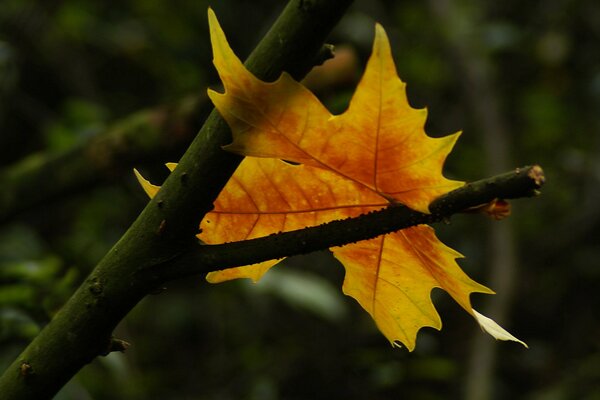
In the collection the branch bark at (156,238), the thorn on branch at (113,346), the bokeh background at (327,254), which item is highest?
the branch bark at (156,238)

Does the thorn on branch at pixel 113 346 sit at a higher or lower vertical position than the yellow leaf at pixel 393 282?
lower

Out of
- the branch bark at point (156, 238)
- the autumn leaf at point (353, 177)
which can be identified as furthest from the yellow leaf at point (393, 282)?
the branch bark at point (156, 238)

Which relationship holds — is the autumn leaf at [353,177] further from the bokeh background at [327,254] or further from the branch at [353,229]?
the bokeh background at [327,254]

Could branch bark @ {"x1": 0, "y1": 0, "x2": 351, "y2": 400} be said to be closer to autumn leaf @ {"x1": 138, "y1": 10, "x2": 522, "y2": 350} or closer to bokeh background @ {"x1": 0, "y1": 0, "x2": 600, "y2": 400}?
autumn leaf @ {"x1": 138, "y1": 10, "x2": 522, "y2": 350}

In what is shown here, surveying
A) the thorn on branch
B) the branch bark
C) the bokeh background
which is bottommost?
the bokeh background

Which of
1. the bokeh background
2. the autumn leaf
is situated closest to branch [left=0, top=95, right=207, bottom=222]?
the bokeh background

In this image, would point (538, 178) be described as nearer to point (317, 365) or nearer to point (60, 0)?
point (317, 365)
